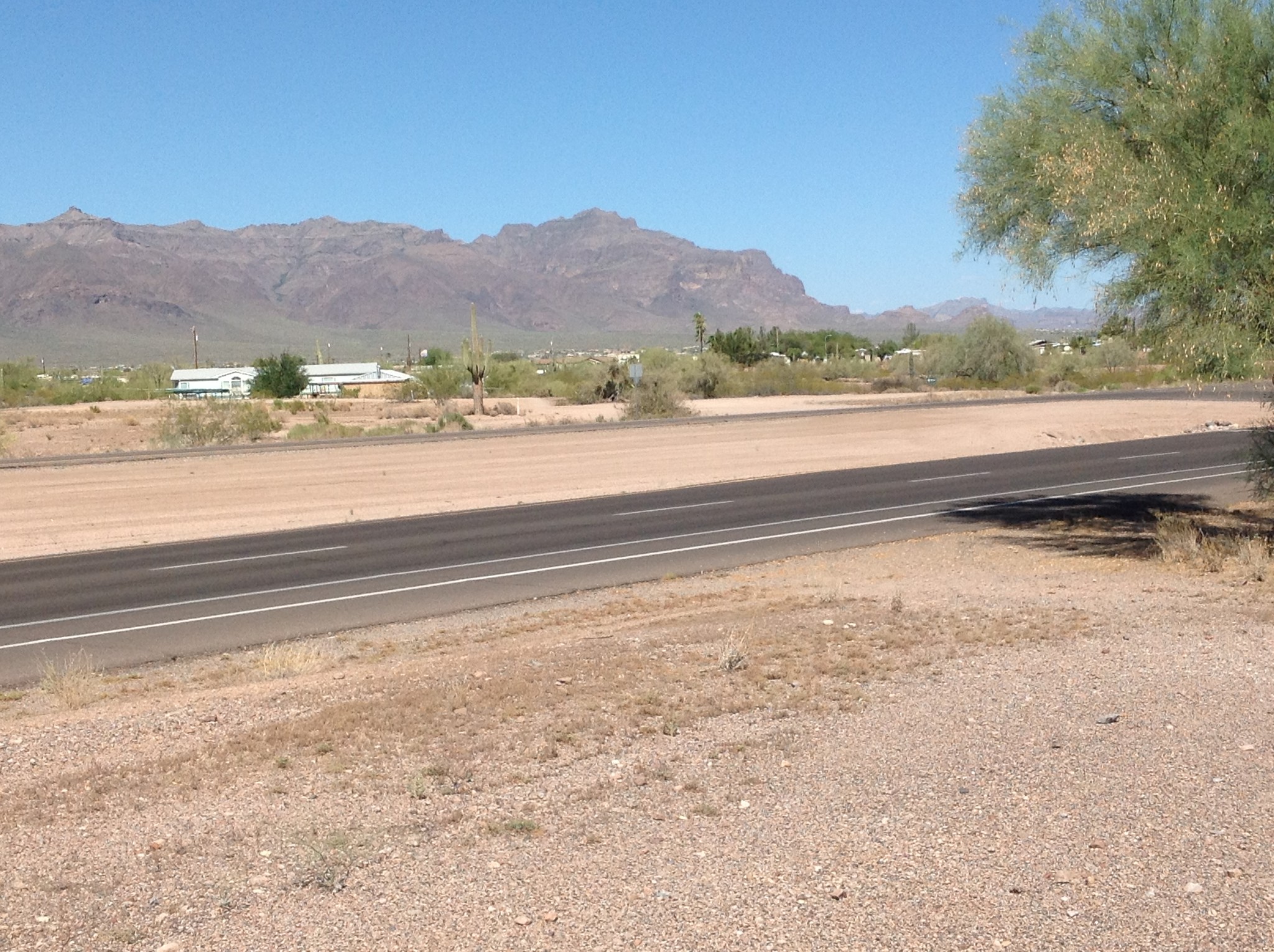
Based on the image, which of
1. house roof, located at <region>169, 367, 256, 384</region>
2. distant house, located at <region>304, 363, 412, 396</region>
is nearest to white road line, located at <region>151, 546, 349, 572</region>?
distant house, located at <region>304, 363, 412, 396</region>

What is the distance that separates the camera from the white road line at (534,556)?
15.4m

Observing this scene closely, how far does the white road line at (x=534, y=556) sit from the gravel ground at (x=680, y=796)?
174 inches

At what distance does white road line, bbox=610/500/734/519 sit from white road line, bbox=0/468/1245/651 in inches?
174

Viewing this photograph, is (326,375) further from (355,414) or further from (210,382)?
(355,414)

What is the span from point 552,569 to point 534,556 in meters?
1.50

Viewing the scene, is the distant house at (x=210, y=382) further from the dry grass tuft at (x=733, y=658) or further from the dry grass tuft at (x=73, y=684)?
the dry grass tuft at (x=733, y=658)

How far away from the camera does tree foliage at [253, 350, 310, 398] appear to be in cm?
9044

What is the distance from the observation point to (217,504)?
2880 cm

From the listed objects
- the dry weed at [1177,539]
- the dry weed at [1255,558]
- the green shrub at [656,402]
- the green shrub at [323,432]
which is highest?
the green shrub at [656,402]

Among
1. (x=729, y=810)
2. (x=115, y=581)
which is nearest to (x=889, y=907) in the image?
(x=729, y=810)

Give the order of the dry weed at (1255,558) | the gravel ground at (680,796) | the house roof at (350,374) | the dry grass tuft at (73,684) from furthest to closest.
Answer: the house roof at (350,374), the dry weed at (1255,558), the dry grass tuft at (73,684), the gravel ground at (680,796)

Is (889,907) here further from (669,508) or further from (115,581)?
(669,508)

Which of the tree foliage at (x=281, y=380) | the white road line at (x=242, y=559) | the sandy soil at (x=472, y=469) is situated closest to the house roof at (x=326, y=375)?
the tree foliage at (x=281, y=380)

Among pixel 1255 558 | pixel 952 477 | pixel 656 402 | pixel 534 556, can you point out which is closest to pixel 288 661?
pixel 534 556
